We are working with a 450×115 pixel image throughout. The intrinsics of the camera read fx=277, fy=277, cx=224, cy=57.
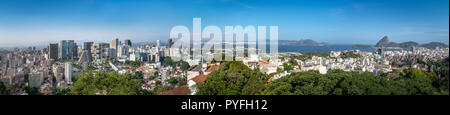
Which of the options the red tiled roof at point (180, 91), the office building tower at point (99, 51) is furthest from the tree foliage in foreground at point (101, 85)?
the office building tower at point (99, 51)

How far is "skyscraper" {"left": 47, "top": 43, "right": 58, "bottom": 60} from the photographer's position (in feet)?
44.4

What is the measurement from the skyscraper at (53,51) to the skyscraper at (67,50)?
10.4 inches

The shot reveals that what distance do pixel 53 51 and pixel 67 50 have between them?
0.87 meters

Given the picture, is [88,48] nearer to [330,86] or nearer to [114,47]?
[114,47]

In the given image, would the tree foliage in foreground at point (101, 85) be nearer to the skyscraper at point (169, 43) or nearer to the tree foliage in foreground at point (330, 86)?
the tree foliage in foreground at point (330, 86)

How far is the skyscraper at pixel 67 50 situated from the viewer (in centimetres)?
1426

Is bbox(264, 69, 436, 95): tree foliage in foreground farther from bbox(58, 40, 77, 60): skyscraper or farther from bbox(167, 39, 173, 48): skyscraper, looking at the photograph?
bbox(167, 39, 173, 48): skyscraper

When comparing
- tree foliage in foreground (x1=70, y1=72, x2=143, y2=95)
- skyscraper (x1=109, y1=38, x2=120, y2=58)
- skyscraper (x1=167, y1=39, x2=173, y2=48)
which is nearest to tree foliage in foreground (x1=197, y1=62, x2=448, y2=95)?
tree foliage in foreground (x1=70, y1=72, x2=143, y2=95)

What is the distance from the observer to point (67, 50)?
14680 millimetres

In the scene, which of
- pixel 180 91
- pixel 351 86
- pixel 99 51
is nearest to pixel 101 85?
pixel 180 91

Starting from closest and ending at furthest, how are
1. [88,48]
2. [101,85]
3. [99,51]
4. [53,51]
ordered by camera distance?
[101,85], [53,51], [88,48], [99,51]
